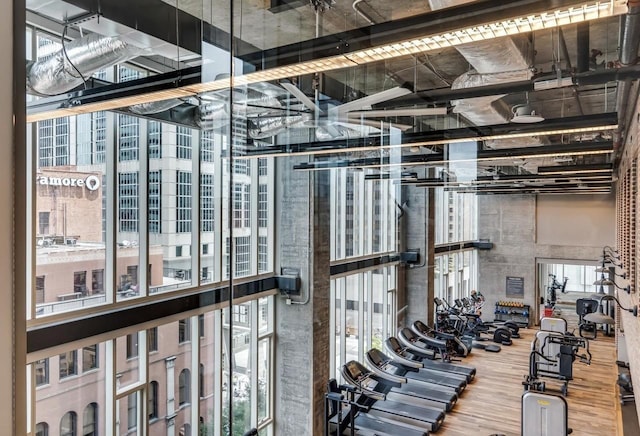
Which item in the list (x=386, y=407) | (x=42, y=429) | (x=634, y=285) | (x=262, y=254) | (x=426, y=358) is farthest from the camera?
(x=426, y=358)

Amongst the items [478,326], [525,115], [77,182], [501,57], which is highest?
[501,57]

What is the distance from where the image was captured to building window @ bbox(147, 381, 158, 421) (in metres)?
5.51

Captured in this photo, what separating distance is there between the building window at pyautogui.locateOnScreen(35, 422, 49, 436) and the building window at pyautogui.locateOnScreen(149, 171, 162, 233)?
2.09m

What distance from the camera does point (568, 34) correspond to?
4879 millimetres

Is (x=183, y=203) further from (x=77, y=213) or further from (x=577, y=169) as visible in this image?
(x=577, y=169)

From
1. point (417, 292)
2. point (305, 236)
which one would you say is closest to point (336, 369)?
point (305, 236)

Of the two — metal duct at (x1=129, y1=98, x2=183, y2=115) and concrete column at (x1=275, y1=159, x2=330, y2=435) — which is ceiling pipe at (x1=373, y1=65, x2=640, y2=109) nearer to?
metal duct at (x1=129, y1=98, x2=183, y2=115)

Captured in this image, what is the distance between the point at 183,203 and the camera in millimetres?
5629

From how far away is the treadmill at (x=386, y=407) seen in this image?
776 cm

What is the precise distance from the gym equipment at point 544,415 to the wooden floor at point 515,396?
82 centimetres

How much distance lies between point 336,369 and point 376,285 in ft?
8.69

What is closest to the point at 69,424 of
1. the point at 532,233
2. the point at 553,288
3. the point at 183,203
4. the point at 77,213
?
the point at 77,213

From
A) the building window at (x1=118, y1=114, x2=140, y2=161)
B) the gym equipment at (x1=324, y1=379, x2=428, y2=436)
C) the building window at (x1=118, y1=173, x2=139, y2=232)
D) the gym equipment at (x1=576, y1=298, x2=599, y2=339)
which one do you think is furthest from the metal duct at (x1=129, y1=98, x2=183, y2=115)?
the gym equipment at (x1=576, y1=298, x2=599, y2=339)

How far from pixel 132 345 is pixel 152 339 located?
0.27 m
